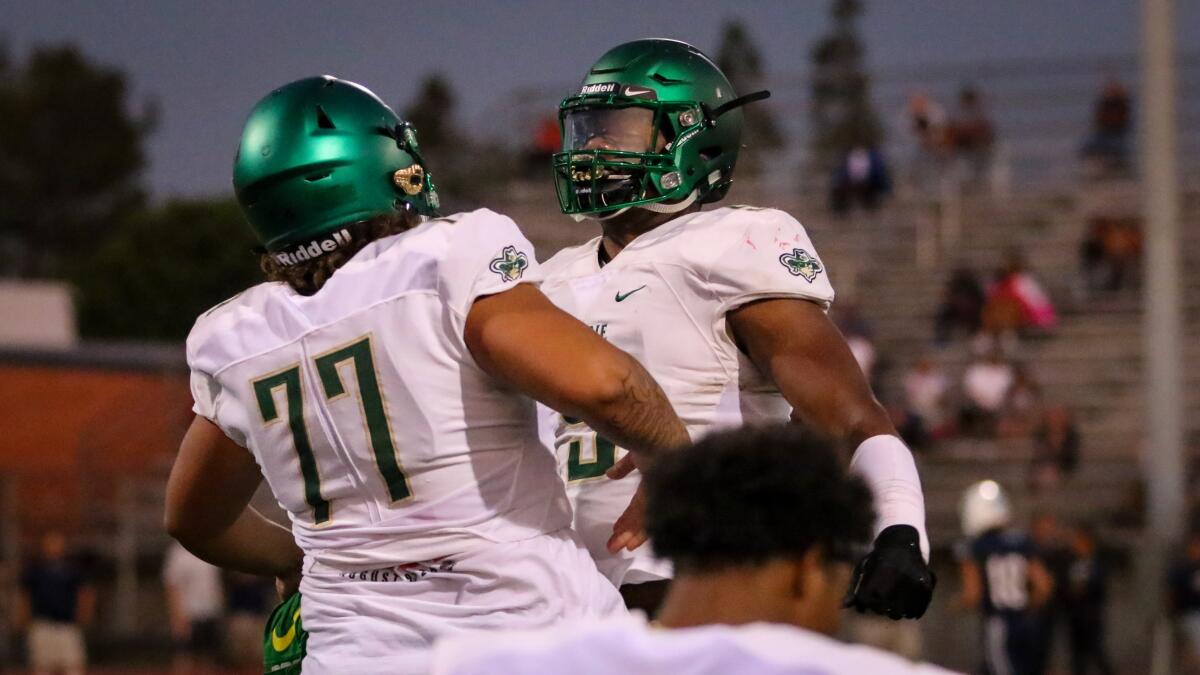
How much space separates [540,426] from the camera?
3.26 meters

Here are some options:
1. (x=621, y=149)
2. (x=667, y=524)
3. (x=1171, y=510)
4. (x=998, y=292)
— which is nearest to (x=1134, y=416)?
(x=998, y=292)

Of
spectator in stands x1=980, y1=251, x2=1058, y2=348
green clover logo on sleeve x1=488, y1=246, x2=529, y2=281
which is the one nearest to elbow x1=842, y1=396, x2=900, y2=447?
green clover logo on sleeve x1=488, y1=246, x2=529, y2=281

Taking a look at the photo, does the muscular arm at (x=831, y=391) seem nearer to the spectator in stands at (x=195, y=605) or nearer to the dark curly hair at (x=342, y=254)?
the dark curly hair at (x=342, y=254)

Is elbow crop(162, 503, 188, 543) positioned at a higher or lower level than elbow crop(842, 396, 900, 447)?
lower

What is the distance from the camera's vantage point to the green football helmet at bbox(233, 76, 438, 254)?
126 inches

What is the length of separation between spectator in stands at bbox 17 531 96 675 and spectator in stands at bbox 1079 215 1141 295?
10.5 m

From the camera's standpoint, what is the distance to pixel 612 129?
388 centimetres

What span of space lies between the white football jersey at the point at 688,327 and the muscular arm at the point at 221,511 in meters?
0.59

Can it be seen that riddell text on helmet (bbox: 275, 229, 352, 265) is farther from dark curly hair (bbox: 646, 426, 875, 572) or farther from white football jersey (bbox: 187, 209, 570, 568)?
dark curly hair (bbox: 646, 426, 875, 572)

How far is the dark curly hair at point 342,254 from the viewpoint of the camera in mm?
3229

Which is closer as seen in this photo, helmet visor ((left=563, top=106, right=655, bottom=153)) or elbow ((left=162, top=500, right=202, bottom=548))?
elbow ((left=162, top=500, right=202, bottom=548))

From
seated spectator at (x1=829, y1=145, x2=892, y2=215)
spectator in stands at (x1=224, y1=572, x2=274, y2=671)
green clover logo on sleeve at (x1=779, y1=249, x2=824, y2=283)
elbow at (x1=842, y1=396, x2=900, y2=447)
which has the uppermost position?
green clover logo on sleeve at (x1=779, y1=249, x2=824, y2=283)

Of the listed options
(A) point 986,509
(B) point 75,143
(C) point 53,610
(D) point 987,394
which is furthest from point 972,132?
(B) point 75,143

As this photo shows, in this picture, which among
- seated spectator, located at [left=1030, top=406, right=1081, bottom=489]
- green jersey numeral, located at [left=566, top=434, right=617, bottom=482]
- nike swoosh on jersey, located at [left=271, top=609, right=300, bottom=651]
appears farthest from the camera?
seated spectator, located at [left=1030, top=406, right=1081, bottom=489]
